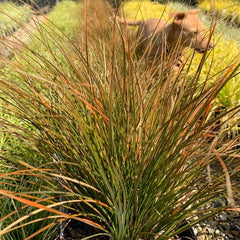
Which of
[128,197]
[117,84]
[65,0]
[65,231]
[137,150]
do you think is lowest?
[65,0]

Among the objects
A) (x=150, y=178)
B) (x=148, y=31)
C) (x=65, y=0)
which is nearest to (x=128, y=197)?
(x=150, y=178)

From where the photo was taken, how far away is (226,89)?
2139 mm

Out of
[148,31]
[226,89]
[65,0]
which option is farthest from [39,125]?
[65,0]

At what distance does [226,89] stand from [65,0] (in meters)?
8.59

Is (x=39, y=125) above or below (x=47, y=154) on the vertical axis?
above

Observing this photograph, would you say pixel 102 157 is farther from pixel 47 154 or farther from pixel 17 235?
pixel 17 235

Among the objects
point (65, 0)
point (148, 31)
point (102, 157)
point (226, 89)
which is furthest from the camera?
point (65, 0)

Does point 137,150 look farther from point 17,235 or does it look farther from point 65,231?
point 17,235

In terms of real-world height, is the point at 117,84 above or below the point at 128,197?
above

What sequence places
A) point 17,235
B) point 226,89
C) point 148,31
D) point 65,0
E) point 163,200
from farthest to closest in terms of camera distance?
1. point 65,0
2. point 148,31
3. point 226,89
4. point 17,235
5. point 163,200

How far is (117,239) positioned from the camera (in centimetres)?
88

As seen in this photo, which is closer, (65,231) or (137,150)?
(137,150)

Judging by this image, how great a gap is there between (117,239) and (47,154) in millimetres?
437

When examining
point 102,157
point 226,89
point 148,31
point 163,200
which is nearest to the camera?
point 163,200
